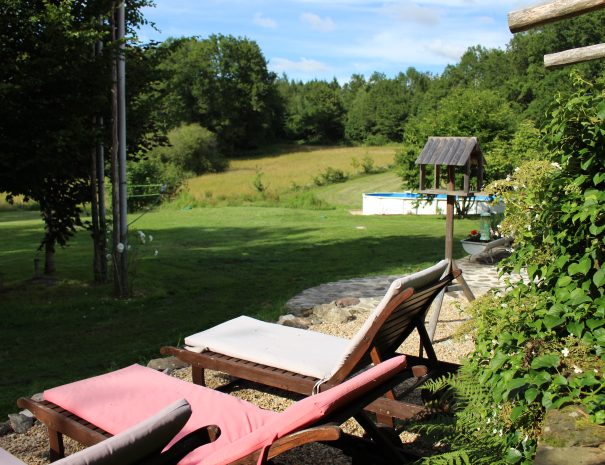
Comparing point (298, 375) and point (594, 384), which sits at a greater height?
point (594, 384)

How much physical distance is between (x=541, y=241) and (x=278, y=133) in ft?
227

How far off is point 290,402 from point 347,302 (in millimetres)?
3296

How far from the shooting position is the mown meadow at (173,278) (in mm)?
6738

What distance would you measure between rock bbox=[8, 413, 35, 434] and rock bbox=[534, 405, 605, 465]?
334cm

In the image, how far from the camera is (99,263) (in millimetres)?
10289

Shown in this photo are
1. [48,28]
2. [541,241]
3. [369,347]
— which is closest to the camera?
[541,241]

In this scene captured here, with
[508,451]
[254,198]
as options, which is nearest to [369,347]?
[508,451]

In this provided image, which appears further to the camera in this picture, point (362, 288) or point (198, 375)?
point (362, 288)

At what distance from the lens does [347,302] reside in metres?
7.81

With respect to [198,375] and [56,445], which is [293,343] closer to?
[198,375]

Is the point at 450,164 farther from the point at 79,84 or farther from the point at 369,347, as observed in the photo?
the point at 79,84

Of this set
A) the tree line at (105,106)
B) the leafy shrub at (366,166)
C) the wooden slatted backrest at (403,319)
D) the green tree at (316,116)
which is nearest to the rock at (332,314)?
the wooden slatted backrest at (403,319)

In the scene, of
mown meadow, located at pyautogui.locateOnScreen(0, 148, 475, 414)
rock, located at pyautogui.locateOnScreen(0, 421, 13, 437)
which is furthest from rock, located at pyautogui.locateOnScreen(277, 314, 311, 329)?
rock, located at pyautogui.locateOnScreen(0, 421, 13, 437)

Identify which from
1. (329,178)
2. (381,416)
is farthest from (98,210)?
(329,178)
